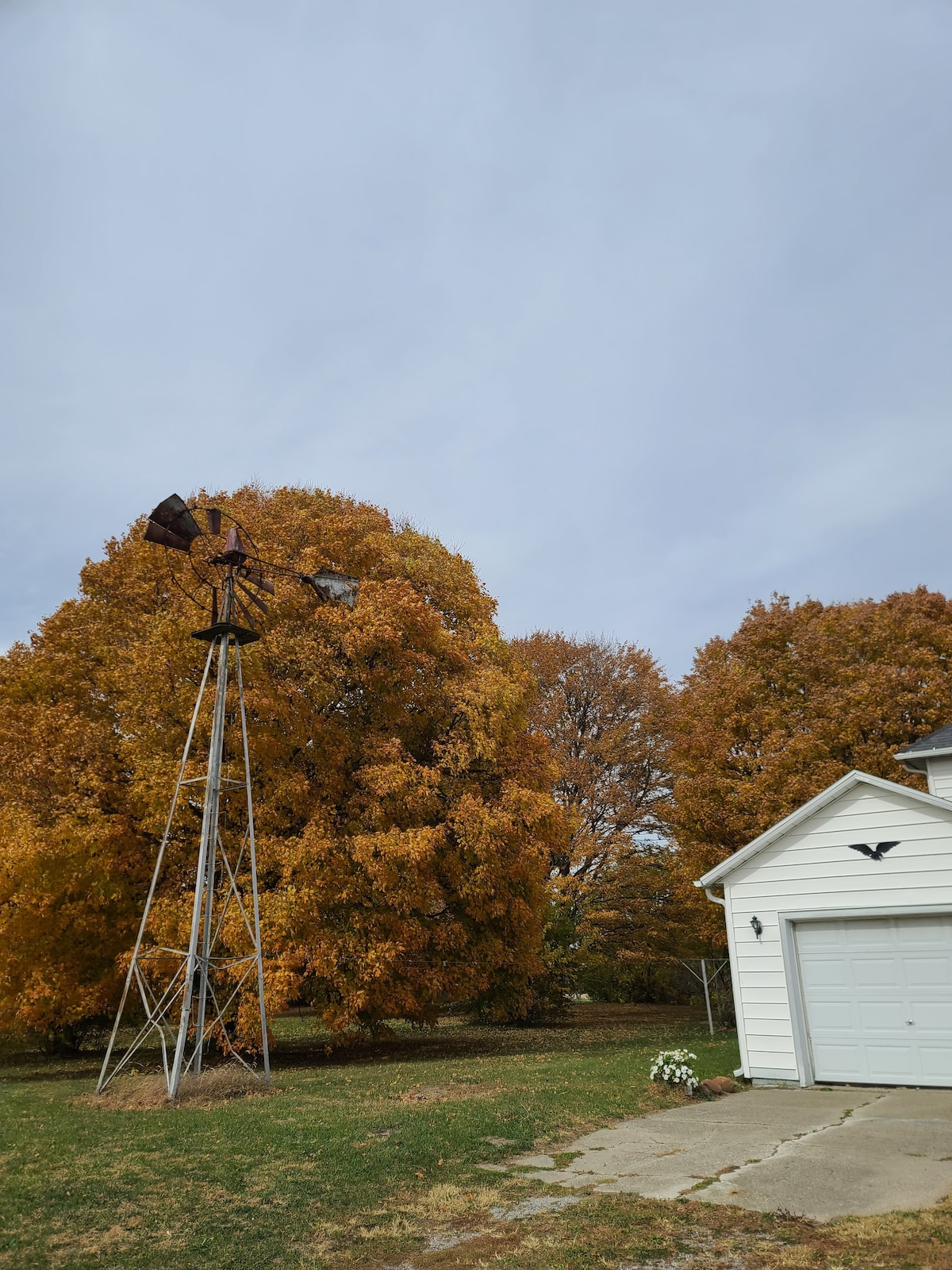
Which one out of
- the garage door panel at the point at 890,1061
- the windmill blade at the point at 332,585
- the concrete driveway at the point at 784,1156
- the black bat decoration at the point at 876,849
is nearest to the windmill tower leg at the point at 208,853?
the windmill blade at the point at 332,585

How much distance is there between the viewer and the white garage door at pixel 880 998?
9.73 m

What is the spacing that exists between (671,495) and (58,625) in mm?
12935

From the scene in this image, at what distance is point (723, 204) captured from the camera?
1218cm

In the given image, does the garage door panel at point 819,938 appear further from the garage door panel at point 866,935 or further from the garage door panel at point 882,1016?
the garage door panel at point 882,1016

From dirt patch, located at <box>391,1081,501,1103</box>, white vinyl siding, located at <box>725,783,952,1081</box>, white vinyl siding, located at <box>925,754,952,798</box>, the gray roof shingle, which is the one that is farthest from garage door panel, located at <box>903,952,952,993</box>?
dirt patch, located at <box>391,1081,501,1103</box>

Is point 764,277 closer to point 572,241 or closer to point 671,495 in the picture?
point 572,241

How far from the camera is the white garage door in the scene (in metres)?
9.73

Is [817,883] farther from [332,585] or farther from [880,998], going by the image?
[332,585]

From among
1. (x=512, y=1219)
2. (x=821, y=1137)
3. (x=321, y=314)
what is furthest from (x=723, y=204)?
(x=512, y=1219)

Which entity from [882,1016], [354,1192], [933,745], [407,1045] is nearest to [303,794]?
[407,1045]

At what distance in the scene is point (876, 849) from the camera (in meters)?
10.3

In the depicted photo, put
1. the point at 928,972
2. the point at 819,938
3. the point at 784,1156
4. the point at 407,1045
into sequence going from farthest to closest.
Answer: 1. the point at 407,1045
2. the point at 819,938
3. the point at 928,972
4. the point at 784,1156

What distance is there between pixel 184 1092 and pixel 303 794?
5.36m

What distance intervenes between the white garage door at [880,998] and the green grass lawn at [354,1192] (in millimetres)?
1948
